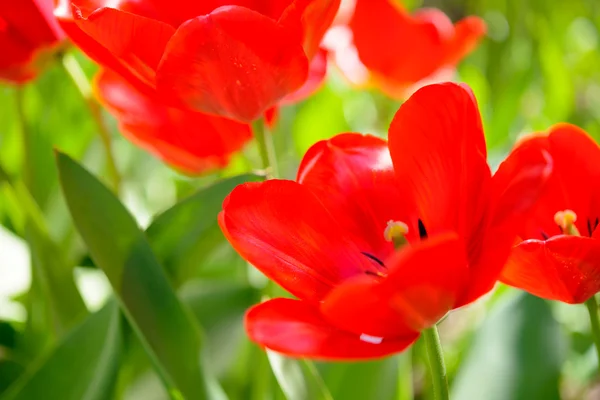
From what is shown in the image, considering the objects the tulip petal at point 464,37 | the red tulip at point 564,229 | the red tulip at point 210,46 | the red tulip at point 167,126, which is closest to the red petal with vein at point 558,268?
the red tulip at point 564,229

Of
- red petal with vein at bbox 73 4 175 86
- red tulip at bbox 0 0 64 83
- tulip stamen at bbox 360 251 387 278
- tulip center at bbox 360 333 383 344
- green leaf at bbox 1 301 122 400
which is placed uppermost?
red petal with vein at bbox 73 4 175 86

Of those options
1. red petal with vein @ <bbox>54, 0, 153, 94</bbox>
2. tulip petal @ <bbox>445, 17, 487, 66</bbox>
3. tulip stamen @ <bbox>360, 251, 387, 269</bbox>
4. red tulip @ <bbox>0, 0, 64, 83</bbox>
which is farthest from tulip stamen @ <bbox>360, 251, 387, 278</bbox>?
tulip petal @ <bbox>445, 17, 487, 66</bbox>

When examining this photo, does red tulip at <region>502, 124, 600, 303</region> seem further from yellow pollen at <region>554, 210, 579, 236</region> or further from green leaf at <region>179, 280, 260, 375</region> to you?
green leaf at <region>179, 280, 260, 375</region>

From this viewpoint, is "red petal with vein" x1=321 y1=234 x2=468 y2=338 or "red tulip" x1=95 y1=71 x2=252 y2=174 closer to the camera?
"red petal with vein" x1=321 y1=234 x2=468 y2=338

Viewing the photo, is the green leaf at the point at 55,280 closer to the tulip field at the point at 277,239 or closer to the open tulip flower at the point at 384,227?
the tulip field at the point at 277,239

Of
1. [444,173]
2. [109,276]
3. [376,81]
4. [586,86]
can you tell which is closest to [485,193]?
[444,173]

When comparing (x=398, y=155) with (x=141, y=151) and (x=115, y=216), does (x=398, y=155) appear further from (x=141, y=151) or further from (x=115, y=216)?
(x=141, y=151)

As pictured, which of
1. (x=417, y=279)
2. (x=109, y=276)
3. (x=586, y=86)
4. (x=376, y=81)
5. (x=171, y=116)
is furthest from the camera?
(x=586, y=86)
